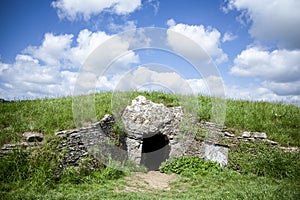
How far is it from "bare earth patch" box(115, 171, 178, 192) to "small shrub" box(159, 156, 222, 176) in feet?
1.25

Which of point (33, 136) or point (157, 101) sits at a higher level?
point (157, 101)

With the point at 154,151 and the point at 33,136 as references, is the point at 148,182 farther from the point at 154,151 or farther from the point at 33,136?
the point at 154,151

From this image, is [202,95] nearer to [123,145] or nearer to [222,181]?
[123,145]

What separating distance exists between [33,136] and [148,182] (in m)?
4.49

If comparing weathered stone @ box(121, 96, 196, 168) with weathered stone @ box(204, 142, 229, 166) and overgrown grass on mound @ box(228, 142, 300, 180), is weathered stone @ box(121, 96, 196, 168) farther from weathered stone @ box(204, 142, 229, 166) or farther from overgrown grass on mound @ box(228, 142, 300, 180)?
overgrown grass on mound @ box(228, 142, 300, 180)

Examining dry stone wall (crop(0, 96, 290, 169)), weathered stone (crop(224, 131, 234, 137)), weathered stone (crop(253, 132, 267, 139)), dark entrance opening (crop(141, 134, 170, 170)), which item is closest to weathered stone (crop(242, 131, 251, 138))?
dry stone wall (crop(0, 96, 290, 169))

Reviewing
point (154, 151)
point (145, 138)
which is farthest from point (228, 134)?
point (154, 151)

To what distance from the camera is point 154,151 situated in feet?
52.9

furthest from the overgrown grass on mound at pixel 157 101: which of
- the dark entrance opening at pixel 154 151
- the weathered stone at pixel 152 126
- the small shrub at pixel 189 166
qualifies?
the small shrub at pixel 189 166

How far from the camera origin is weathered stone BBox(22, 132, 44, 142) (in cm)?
1131

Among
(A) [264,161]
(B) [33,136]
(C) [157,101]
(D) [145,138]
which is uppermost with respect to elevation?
(C) [157,101]

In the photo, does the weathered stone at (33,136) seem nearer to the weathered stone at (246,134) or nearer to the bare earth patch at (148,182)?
the bare earth patch at (148,182)

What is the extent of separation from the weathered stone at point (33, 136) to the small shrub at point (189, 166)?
195 inches

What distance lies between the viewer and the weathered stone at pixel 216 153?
1302cm
